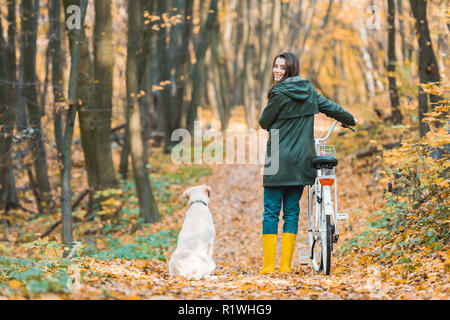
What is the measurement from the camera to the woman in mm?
5906

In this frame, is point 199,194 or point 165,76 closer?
point 199,194

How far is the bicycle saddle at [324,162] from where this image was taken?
557 centimetres

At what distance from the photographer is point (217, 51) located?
76.6 ft

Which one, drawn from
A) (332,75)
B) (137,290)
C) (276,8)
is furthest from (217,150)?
(332,75)

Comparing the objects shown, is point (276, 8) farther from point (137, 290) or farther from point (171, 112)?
point (137, 290)

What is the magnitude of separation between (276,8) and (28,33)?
1346 cm

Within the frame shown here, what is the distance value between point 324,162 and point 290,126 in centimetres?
63

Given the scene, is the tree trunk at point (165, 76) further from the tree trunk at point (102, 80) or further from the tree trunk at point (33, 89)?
the tree trunk at point (33, 89)

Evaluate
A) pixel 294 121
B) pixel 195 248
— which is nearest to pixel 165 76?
pixel 294 121

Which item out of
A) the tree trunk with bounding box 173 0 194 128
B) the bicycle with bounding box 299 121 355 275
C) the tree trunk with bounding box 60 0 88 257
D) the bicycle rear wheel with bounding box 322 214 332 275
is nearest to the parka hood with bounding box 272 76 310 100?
the bicycle with bounding box 299 121 355 275

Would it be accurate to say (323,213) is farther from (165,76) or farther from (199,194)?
(165,76)

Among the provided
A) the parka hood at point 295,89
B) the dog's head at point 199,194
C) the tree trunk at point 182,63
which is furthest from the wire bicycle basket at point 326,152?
the tree trunk at point 182,63

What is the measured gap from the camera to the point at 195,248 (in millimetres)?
→ 5762

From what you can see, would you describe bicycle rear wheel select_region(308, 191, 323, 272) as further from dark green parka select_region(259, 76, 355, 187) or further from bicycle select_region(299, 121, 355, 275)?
dark green parka select_region(259, 76, 355, 187)
